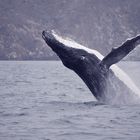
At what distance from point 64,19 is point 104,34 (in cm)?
1434

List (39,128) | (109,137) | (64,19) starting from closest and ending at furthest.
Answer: (109,137)
(39,128)
(64,19)

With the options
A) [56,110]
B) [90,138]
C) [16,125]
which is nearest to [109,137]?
[90,138]

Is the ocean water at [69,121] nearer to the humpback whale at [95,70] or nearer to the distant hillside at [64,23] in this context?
the humpback whale at [95,70]

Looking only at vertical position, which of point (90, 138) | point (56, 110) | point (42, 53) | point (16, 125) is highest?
point (90, 138)

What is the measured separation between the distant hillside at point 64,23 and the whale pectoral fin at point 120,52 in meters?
115

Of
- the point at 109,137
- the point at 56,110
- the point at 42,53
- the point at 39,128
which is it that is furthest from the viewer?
the point at 42,53

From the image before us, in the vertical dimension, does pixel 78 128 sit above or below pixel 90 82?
above

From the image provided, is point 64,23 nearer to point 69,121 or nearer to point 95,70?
point 95,70

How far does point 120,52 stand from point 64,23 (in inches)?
4984

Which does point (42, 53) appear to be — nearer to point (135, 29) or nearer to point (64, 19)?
point (64, 19)

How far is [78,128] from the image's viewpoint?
1195cm

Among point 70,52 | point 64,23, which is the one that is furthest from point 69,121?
point 64,23

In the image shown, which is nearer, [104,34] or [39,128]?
[39,128]

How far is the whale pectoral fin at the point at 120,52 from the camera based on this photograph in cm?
1498
